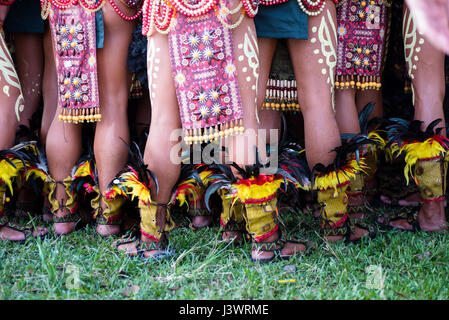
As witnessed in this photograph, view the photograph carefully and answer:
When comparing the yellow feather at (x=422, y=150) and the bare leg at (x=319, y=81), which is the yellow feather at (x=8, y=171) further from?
the yellow feather at (x=422, y=150)

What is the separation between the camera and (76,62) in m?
2.10

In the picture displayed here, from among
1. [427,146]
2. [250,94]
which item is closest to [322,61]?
[250,94]

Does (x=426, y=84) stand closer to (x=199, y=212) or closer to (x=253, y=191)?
(x=253, y=191)

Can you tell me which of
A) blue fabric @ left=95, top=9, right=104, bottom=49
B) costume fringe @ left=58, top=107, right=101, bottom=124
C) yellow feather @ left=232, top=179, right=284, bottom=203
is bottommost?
yellow feather @ left=232, top=179, right=284, bottom=203

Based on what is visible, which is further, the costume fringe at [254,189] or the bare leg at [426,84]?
the bare leg at [426,84]

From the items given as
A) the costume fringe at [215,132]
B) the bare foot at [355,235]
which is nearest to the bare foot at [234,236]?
the bare foot at [355,235]

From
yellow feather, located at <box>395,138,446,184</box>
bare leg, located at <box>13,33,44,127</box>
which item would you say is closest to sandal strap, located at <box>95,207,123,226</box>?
bare leg, located at <box>13,33,44,127</box>

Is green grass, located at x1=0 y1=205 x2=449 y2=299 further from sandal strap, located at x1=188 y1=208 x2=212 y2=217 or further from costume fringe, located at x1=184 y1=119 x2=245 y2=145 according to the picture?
costume fringe, located at x1=184 y1=119 x2=245 y2=145

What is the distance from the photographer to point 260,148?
6.41 ft

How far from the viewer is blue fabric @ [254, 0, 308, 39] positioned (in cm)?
196

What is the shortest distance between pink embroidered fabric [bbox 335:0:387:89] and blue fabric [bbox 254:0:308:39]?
361 millimetres

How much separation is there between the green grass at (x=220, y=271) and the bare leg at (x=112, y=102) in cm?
39

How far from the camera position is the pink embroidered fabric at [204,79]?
181 cm

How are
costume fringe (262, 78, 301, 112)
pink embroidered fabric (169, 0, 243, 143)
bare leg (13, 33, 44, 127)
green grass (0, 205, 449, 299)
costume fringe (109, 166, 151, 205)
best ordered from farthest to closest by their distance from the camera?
bare leg (13, 33, 44, 127)
costume fringe (262, 78, 301, 112)
costume fringe (109, 166, 151, 205)
pink embroidered fabric (169, 0, 243, 143)
green grass (0, 205, 449, 299)
